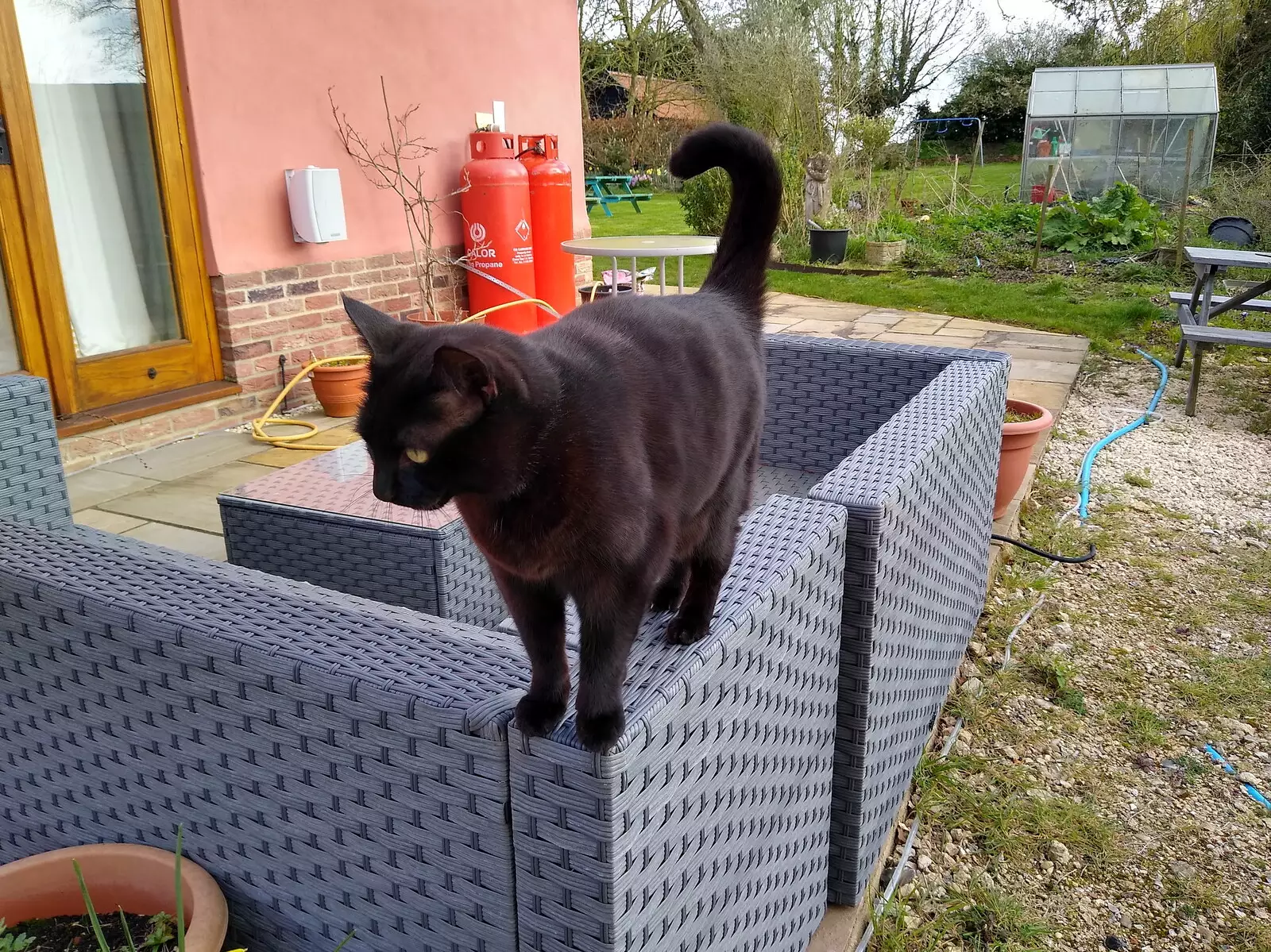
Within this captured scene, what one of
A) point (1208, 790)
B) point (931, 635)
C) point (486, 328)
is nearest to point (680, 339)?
point (486, 328)

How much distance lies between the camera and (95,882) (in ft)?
3.83

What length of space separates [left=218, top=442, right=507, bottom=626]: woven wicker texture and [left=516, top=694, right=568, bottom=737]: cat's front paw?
914 mm

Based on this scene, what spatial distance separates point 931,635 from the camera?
1865mm

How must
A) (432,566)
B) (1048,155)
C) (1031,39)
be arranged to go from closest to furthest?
1. (432,566)
2. (1048,155)
3. (1031,39)

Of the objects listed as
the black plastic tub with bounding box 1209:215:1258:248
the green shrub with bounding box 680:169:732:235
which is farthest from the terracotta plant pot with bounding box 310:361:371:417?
Answer: the black plastic tub with bounding box 1209:215:1258:248

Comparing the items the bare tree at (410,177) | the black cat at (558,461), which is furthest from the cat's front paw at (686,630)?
the bare tree at (410,177)

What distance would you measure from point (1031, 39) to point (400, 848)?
19720mm

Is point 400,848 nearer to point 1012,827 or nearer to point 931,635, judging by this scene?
point 931,635

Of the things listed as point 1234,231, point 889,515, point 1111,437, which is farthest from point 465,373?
point 1234,231

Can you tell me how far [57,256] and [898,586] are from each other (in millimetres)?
3506

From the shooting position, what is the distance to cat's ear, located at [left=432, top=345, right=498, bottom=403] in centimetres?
76

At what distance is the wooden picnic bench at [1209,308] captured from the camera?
4.54 metres

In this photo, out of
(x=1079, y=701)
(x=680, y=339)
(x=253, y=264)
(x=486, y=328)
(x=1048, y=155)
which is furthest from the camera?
(x=1048, y=155)

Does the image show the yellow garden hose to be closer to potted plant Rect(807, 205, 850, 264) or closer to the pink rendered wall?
the pink rendered wall
